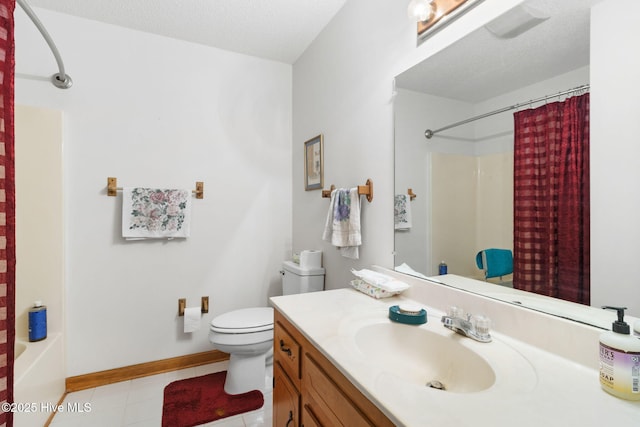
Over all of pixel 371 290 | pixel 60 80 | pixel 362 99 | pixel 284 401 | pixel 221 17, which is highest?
pixel 221 17

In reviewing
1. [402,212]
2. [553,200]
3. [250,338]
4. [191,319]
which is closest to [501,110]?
[553,200]

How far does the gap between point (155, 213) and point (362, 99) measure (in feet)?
5.12

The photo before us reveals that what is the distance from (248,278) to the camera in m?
2.37

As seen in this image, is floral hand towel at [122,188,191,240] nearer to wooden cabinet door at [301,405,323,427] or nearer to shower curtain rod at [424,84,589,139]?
wooden cabinet door at [301,405,323,427]

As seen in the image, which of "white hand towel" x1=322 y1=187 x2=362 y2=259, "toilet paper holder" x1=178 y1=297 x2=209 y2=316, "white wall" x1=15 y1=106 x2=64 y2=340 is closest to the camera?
"white hand towel" x1=322 y1=187 x2=362 y2=259

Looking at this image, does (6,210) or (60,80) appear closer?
(6,210)

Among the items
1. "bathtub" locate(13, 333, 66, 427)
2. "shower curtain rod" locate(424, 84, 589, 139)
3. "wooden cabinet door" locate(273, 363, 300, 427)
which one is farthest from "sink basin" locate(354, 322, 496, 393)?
"bathtub" locate(13, 333, 66, 427)

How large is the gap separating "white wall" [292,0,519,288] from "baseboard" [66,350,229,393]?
1129 mm

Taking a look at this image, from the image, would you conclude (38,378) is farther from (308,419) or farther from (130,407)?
(308,419)

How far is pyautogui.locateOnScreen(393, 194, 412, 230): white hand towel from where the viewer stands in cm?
135

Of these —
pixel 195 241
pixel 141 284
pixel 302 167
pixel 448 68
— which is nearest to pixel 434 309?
pixel 448 68

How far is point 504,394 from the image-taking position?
0.60 meters

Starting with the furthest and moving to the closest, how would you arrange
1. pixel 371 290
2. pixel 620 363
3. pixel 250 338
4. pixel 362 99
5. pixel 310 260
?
1. pixel 310 260
2. pixel 250 338
3. pixel 362 99
4. pixel 371 290
5. pixel 620 363

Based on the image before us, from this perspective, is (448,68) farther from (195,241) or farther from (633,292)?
(195,241)
